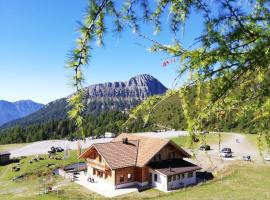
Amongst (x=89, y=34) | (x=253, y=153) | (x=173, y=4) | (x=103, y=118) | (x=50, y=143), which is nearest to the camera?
(x=89, y=34)

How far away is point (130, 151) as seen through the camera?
47.6 m

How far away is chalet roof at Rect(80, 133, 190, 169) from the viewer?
144 ft

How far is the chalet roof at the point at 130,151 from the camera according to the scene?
4375cm

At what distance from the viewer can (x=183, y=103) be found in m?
4.18

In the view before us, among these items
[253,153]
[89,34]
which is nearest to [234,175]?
[253,153]

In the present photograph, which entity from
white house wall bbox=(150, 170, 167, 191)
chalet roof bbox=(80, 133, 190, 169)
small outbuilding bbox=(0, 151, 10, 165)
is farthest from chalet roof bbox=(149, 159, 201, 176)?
small outbuilding bbox=(0, 151, 10, 165)

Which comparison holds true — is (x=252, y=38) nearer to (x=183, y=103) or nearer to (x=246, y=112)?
(x=183, y=103)

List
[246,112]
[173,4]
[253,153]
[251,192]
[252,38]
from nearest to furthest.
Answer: [252,38], [173,4], [246,112], [251,192], [253,153]

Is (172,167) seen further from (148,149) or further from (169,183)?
(148,149)

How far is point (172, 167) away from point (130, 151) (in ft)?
23.1

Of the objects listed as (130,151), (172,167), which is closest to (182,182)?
(172,167)

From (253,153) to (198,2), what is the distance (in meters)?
62.6

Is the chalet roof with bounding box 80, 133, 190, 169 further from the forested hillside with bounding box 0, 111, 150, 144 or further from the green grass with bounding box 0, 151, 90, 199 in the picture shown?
the forested hillside with bounding box 0, 111, 150, 144

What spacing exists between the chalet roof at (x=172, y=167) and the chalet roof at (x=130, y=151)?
4.96 ft
